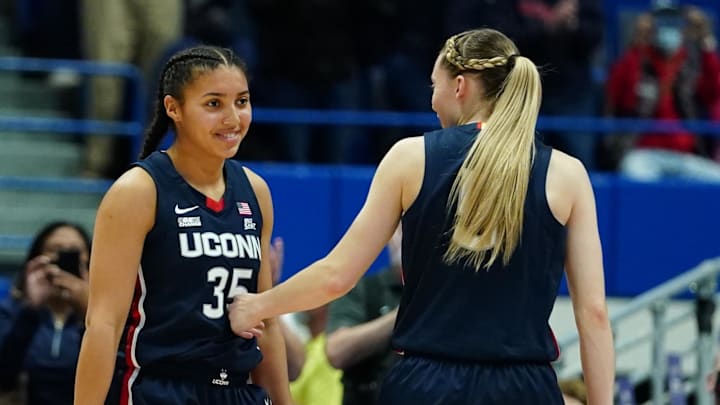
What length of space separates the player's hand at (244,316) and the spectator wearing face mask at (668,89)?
236 inches

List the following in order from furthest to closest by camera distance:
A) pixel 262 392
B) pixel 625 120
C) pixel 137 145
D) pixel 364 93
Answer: pixel 364 93, pixel 625 120, pixel 137 145, pixel 262 392

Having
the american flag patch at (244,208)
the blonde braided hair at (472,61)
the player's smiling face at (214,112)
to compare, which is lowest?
the american flag patch at (244,208)

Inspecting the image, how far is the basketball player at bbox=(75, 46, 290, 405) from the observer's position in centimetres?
443

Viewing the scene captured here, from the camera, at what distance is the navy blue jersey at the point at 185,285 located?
14.7 ft

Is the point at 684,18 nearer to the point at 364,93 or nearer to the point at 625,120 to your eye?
the point at 625,120

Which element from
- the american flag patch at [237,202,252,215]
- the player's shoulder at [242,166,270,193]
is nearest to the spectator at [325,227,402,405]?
the player's shoulder at [242,166,270,193]

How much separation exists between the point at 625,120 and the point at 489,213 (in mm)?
6234

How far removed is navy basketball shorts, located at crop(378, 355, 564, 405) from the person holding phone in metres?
2.36

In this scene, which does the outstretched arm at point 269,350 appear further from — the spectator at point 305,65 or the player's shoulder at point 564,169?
the spectator at point 305,65

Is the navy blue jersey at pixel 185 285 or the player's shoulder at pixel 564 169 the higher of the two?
the player's shoulder at pixel 564 169

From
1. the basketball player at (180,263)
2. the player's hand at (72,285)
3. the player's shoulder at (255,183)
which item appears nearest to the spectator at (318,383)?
the player's hand at (72,285)

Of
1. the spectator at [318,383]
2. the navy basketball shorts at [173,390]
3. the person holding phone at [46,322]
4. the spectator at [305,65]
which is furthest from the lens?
the spectator at [305,65]

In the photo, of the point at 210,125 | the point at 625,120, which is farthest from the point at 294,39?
the point at 210,125

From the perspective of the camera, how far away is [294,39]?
10.6 metres
